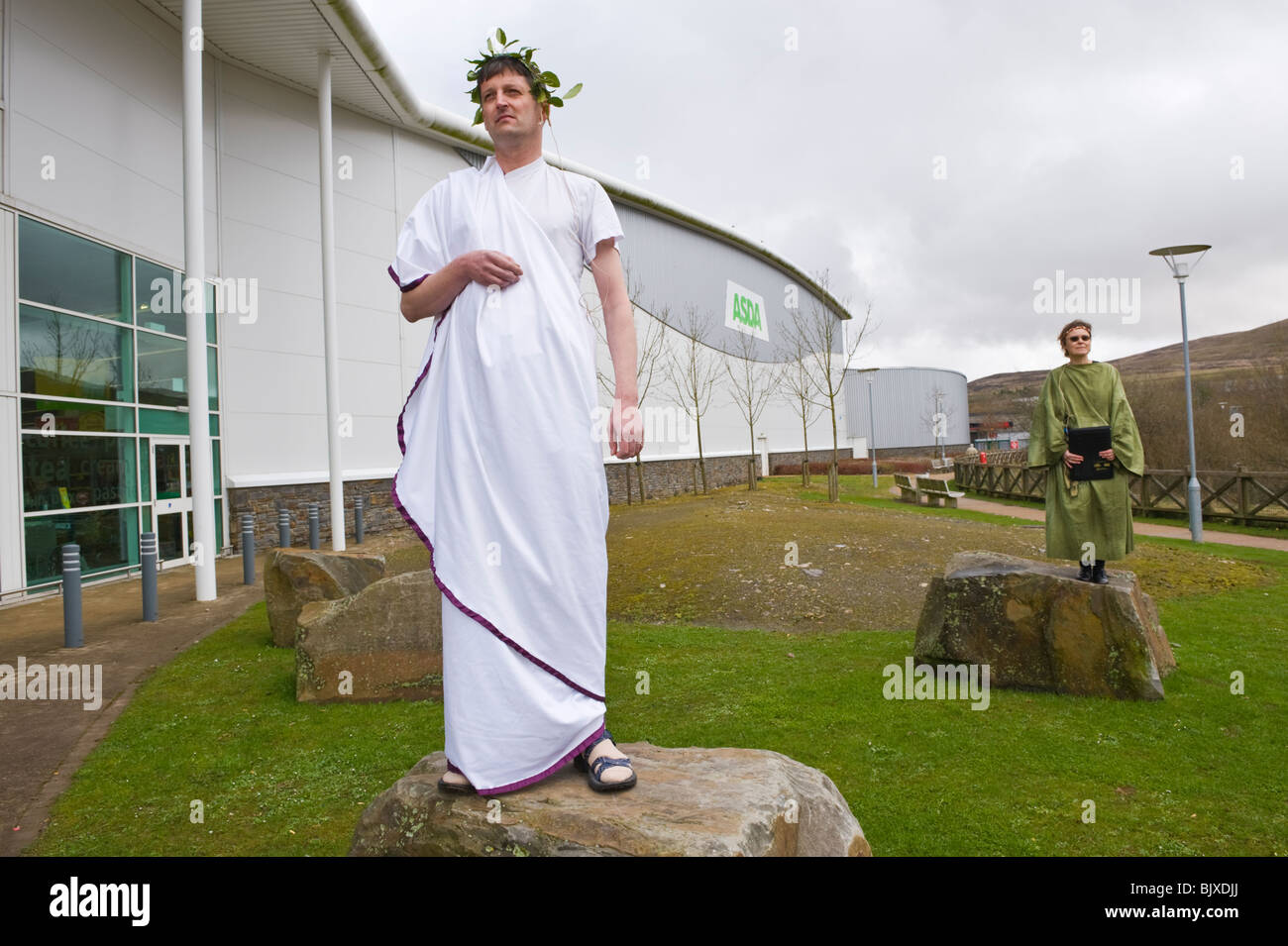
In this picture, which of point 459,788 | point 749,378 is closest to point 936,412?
point 749,378

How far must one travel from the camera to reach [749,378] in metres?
33.8

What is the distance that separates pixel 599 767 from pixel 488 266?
1.61m

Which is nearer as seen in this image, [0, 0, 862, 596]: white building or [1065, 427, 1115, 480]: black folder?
[1065, 427, 1115, 480]: black folder

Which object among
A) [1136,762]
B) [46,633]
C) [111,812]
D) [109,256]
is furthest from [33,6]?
[1136,762]

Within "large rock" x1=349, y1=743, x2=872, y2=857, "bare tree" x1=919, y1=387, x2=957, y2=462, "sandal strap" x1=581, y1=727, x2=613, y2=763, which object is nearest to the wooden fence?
"large rock" x1=349, y1=743, x2=872, y2=857

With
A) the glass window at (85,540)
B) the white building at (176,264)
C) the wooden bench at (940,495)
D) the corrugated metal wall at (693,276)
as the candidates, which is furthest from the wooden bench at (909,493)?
the glass window at (85,540)

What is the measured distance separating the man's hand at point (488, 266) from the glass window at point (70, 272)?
11810 mm

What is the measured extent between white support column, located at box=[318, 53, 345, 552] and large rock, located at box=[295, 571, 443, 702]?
10.1 m

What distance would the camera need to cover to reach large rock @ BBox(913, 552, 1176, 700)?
16.9ft

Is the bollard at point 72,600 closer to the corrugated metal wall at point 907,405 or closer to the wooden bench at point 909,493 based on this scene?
the wooden bench at point 909,493

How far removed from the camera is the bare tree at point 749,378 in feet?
115

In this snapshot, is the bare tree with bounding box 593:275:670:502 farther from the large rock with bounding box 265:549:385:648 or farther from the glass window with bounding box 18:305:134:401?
the large rock with bounding box 265:549:385:648

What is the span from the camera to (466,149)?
21.5 metres

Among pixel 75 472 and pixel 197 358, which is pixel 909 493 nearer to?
pixel 197 358
